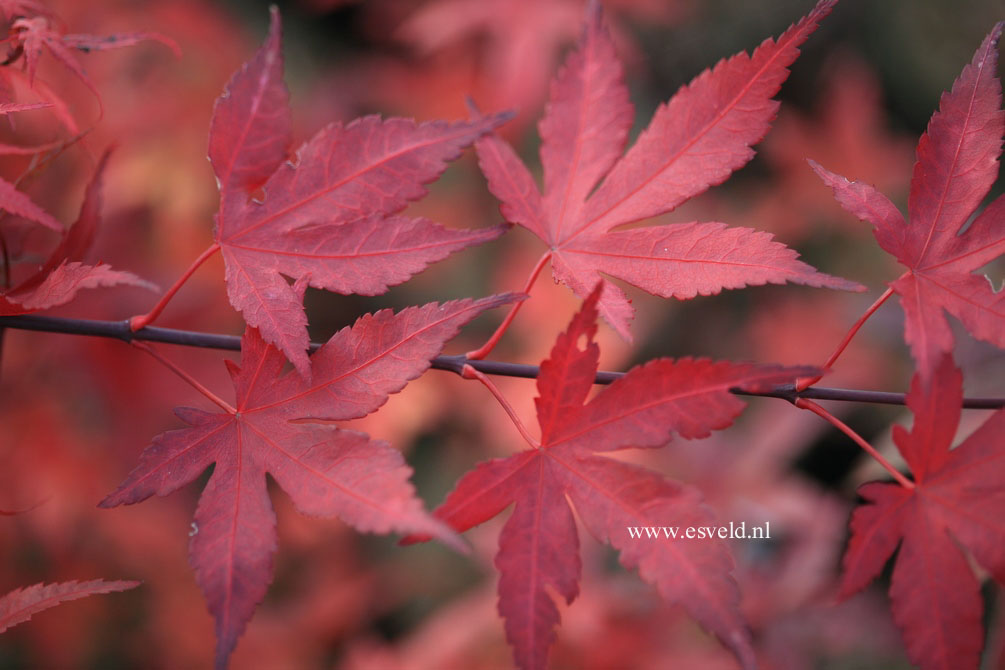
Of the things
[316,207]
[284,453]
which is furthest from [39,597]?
[316,207]

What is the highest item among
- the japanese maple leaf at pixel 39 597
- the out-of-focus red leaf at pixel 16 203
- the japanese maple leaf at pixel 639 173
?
the japanese maple leaf at pixel 639 173

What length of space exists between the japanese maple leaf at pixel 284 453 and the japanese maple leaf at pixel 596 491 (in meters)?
0.07

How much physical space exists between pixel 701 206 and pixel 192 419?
5.29ft

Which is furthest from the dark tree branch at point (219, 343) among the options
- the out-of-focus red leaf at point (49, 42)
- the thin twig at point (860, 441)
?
the out-of-focus red leaf at point (49, 42)

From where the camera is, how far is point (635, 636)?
1.19 meters

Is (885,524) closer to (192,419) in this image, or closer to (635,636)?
(192,419)

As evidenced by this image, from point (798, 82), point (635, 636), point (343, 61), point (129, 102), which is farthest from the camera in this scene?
point (798, 82)

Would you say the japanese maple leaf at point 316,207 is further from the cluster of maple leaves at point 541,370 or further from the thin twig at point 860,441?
the thin twig at point 860,441

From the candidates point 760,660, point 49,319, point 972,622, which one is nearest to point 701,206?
point 760,660

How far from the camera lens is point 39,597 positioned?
0.50 m

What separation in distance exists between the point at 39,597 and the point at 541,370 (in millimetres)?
400

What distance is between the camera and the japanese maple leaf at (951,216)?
19.5 inches

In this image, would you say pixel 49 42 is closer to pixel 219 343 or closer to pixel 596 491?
pixel 219 343

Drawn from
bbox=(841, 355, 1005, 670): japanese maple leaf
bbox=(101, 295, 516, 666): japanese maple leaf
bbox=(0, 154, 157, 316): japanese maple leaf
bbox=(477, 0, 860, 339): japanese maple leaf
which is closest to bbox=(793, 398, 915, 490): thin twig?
bbox=(841, 355, 1005, 670): japanese maple leaf
